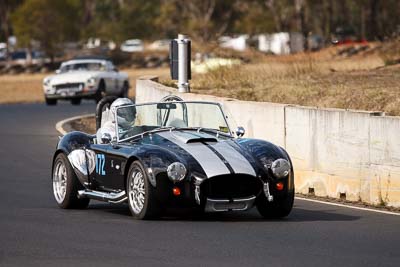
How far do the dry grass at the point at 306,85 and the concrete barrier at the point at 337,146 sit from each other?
3.84 meters

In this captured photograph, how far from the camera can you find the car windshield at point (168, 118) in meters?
14.1

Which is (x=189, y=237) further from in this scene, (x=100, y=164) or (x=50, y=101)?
(x=50, y=101)

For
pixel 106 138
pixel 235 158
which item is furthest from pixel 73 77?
pixel 235 158

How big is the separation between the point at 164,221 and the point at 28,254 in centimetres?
265

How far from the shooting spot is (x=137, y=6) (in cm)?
10300

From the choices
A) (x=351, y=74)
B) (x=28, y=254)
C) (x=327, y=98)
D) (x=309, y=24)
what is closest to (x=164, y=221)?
(x=28, y=254)

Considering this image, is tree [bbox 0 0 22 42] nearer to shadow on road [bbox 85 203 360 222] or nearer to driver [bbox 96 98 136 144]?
driver [bbox 96 98 136 144]

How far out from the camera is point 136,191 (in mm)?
13195

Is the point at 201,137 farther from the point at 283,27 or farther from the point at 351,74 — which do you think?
the point at 283,27

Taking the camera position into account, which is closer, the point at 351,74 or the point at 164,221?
the point at 164,221

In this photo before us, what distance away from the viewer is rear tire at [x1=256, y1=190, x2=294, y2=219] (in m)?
13.1

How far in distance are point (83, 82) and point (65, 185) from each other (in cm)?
2582

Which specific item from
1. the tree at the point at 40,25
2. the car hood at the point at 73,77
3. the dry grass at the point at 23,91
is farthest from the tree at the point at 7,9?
Result: the car hood at the point at 73,77

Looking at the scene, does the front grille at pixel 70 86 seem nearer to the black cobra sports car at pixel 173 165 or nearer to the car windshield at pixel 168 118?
the black cobra sports car at pixel 173 165
